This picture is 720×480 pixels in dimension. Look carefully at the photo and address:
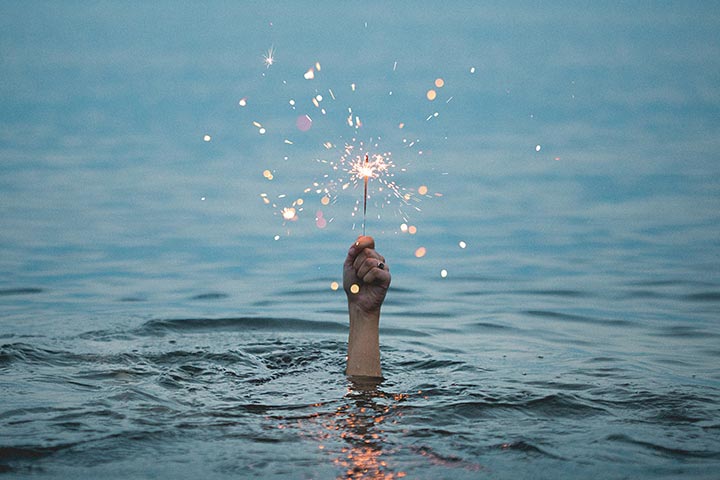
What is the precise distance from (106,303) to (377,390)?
248 inches

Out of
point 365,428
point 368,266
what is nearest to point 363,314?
point 368,266

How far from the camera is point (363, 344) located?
7.93 meters

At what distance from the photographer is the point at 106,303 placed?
42.4ft

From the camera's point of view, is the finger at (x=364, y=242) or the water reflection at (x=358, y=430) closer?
the water reflection at (x=358, y=430)

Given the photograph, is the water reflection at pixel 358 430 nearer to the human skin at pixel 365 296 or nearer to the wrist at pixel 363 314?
the human skin at pixel 365 296

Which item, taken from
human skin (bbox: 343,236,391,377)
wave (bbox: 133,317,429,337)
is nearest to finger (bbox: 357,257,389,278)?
human skin (bbox: 343,236,391,377)

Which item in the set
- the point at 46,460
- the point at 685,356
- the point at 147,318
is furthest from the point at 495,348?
the point at 46,460

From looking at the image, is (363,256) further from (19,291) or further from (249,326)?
(19,291)

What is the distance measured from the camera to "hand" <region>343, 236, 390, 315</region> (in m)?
7.62

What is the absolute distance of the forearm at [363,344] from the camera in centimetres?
782

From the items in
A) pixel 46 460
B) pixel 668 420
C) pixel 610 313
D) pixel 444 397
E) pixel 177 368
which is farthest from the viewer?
pixel 610 313

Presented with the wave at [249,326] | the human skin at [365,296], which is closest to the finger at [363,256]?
the human skin at [365,296]

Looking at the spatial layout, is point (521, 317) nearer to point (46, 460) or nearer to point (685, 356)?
point (685, 356)

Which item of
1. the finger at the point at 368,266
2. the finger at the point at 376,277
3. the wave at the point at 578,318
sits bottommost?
the wave at the point at 578,318
